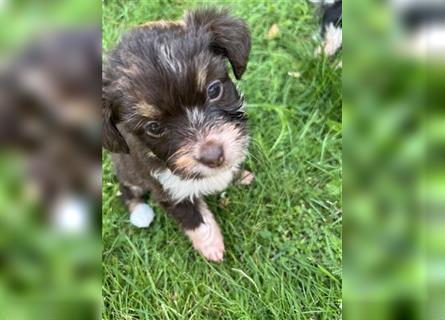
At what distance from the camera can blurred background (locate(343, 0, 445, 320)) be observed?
3.68 feet

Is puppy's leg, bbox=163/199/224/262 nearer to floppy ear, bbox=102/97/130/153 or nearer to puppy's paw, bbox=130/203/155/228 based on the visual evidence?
puppy's paw, bbox=130/203/155/228

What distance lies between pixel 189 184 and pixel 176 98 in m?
0.66

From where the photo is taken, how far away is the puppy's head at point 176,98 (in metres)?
2.23

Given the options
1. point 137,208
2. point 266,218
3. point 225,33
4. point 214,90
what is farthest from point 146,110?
point 266,218

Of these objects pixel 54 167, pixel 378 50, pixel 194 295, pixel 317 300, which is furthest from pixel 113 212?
pixel 378 50

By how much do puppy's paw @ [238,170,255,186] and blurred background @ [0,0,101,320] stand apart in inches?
81.3

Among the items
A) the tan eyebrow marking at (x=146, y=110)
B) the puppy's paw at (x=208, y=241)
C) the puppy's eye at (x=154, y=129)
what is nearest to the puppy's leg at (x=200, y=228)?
the puppy's paw at (x=208, y=241)

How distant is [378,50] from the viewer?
1.17m

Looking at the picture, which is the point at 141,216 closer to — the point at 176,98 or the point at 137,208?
the point at 137,208

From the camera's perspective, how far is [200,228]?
10.1 feet

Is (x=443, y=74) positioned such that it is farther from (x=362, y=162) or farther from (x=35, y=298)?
(x=35, y=298)

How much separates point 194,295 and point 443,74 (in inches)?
84.0

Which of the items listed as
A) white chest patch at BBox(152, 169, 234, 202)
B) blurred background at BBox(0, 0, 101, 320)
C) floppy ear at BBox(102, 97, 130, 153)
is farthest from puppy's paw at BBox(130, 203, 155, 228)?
blurred background at BBox(0, 0, 101, 320)

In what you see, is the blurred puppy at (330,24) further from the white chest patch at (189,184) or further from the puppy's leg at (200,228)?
the puppy's leg at (200,228)
